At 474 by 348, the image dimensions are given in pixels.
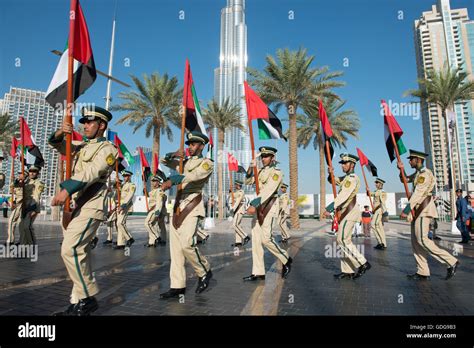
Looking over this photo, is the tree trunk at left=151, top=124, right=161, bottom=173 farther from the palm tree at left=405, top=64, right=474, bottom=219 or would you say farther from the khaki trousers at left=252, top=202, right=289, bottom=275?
the palm tree at left=405, top=64, right=474, bottom=219

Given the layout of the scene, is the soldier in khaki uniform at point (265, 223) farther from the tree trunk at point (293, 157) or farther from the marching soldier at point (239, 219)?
the tree trunk at point (293, 157)

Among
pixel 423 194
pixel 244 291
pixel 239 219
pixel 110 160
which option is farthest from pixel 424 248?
pixel 239 219

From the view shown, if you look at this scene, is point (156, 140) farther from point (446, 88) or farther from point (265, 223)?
point (446, 88)

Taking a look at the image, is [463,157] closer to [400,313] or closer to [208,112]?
[208,112]

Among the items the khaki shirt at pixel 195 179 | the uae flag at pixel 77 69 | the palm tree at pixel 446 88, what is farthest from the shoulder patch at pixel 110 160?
the palm tree at pixel 446 88

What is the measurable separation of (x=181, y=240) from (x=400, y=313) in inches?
122

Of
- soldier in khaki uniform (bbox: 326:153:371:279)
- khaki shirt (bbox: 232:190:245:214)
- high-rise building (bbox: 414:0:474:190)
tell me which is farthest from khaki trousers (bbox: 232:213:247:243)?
high-rise building (bbox: 414:0:474:190)

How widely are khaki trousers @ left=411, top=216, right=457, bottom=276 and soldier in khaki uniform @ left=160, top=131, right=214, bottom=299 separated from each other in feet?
→ 13.4

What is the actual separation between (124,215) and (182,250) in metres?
6.63

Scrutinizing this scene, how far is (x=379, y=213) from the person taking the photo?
1190 cm

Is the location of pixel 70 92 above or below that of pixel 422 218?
above

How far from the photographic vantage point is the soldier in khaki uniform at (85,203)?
11.8 feet

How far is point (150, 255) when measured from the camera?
8.86 meters
